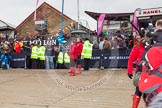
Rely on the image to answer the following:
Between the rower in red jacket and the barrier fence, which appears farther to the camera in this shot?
the barrier fence

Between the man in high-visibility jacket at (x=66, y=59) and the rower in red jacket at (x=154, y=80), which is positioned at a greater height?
the rower in red jacket at (x=154, y=80)

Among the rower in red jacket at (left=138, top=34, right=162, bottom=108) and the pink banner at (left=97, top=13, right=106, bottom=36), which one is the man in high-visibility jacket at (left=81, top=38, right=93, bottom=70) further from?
the rower in red jacket at (left=138, top=34, right=162, bottom=108)

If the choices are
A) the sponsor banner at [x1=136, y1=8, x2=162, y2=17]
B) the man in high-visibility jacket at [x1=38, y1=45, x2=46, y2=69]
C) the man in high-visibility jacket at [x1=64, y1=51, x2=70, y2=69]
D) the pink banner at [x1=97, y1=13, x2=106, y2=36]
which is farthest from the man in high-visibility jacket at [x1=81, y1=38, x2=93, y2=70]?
the pink banner at [x1=97, y1=13, x2=106, y2=36]

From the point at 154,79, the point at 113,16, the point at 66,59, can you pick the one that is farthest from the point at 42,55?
the point at 154,79

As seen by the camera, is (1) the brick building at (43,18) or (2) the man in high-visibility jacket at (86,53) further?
(1) the brick building at (43,18)

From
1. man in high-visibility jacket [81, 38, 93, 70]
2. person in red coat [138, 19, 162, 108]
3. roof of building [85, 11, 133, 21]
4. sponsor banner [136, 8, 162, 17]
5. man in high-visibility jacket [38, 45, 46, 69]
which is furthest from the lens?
roof of building [85, 11, 133, 21]

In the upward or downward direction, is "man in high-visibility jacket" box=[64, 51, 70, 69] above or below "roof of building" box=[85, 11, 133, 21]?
below

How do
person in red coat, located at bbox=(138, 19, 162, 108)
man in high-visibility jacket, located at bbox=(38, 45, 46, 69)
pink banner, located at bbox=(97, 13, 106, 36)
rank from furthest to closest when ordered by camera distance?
1. pink banner, located at bbox=(97, 13, 106, 36)
2. man in high-visibility jacket, located at bbox=(38, 45, 46, 69)
3. person in red coat, located at bbox=(138, 19, 162, 108)

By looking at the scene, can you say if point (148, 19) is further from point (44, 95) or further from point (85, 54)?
point (44, 95)

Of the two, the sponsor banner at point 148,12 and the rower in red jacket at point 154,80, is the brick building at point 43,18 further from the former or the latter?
the rower in red jacket at point 154,80

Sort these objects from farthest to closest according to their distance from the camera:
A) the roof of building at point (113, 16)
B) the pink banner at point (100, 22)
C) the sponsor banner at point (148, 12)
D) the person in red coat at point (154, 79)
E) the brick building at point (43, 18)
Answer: the brick building at point (43, 18), the roof of building at point (113, 16), the pink banner at point (100, 22), the sponsor banner at point (148, 12), the person in red coat at point (154, 79)

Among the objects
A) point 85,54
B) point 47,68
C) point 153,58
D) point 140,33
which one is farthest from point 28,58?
point 153,58

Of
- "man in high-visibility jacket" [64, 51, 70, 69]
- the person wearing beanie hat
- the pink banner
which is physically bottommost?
"man in high-visibility jacket" [64, 51, 70, 69]

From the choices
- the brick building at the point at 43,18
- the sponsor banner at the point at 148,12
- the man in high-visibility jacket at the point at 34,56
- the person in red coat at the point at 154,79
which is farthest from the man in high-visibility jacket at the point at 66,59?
the brick building at the point at 43,18
